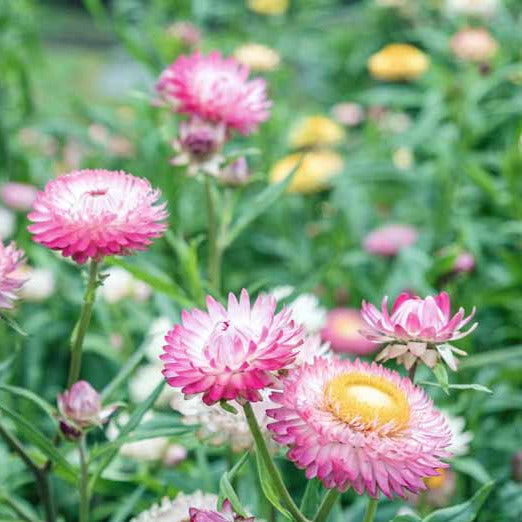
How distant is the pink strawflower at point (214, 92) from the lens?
4.33ft

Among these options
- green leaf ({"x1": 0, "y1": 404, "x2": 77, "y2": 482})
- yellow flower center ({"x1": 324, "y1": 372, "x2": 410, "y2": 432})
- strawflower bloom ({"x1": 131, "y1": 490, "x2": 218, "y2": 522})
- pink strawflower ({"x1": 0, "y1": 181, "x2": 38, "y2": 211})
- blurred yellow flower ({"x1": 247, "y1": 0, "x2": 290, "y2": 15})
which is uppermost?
yellow flower center ({"x1": 324, "y1": 372, "x2": 410, "y2": 432})

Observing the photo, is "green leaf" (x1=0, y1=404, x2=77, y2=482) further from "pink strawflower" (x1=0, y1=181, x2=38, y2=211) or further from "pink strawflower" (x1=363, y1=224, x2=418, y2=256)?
"pink strawflower" (x1=0, y1=181, x2=38, y2=211)

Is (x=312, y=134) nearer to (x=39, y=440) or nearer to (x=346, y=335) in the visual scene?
(x=346, y=335)

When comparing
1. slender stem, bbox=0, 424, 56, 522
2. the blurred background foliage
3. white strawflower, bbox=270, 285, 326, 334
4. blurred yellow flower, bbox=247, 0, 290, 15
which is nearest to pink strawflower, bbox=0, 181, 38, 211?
the blurred background foliage

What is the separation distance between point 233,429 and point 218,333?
0.31 metres

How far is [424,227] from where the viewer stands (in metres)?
2.61

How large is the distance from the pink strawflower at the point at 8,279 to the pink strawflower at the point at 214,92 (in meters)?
0.45

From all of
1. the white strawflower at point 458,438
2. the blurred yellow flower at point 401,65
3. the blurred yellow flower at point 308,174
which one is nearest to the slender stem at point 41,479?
the white strawflower at point 458,438

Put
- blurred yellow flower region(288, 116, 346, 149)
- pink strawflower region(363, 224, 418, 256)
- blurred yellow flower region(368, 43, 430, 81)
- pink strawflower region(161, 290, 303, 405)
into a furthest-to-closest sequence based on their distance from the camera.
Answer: blurred yellow flower region(368, 43, 430, 81) → blurred yellow flower region(288, 116, 346, 149) → pink strawflower region(363, 224, 418, 256) → pink strawflower region(161, 290, 303, 405)

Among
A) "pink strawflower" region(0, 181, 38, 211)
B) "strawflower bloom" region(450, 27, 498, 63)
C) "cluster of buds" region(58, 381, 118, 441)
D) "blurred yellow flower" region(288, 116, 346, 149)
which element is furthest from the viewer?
"blurred yellow flower" region(288, 116, 346, 149)

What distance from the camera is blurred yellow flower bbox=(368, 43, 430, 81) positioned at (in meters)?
3.39

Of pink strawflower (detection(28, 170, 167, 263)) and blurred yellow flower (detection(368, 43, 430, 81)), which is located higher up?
pink strawflower (detection(28, 170, 167, 263))

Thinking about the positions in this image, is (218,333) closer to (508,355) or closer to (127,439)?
(127,439)

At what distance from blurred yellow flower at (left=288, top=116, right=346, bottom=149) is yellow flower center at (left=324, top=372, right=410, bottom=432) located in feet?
7.50
